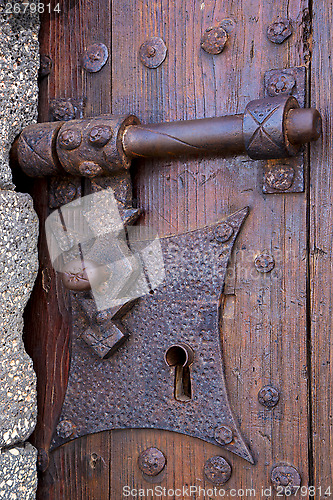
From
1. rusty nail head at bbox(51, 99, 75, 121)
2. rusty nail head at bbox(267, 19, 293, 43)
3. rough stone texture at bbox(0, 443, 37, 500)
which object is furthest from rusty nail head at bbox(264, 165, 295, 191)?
rough stone texture at bbox(0, 443, 37, 500)

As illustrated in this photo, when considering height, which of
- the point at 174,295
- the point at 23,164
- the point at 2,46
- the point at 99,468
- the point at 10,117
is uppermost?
the point at 2,46

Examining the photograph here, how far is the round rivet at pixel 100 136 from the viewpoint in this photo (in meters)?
1.05

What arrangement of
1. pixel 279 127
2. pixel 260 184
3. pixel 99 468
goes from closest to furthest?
pixel 279 127 → pixel 260 184 → pixel 99 468

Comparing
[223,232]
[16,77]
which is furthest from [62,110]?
[223,232]

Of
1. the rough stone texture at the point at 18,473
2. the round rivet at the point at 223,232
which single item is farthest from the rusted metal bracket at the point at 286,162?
the rough stone texture at the point at 18,473

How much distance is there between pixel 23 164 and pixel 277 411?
753 mm

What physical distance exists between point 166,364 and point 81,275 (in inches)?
10.3

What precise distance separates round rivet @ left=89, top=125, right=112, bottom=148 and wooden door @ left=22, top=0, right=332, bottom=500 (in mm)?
134

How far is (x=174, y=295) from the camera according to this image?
1.09 m

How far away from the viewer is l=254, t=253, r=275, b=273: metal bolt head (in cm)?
104

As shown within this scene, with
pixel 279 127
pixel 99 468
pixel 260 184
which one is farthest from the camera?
pixel 99 468

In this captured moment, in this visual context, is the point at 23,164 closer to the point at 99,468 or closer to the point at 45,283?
the point at 45,283

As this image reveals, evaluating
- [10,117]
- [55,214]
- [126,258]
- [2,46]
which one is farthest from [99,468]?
[2,46]

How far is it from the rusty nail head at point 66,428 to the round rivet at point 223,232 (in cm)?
54
